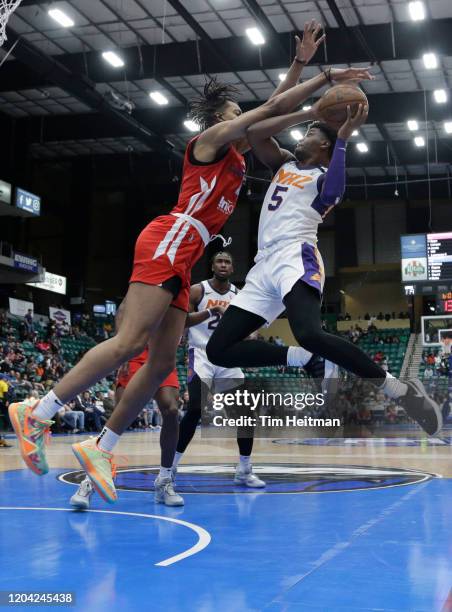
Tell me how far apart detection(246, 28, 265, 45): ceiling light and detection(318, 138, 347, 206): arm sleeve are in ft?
44.8

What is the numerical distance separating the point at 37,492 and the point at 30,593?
269 cm

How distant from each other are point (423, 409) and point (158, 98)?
18392 mm

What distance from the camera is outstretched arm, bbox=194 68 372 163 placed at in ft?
11.3

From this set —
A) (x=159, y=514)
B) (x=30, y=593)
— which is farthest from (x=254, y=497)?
(x=30, y=593)

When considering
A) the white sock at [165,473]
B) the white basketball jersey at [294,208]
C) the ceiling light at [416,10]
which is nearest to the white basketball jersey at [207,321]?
the white sock at [165,473]

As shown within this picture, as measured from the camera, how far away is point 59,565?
2629mm

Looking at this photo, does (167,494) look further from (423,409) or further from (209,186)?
(209,186)

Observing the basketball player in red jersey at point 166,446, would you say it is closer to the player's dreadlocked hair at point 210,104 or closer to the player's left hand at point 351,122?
the player's dreadlocked hair at point 210,104

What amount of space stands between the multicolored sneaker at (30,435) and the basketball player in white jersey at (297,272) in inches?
39.6

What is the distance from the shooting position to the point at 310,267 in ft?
12.1

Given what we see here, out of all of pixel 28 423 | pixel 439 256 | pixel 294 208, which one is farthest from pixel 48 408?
pixel 439 256

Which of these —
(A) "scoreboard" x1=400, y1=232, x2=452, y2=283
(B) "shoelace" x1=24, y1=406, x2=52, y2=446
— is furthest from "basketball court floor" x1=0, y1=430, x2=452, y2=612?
(A) "scoreboard" x1=400, y1=232, x2=452, y2=283

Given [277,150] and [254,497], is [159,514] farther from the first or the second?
[277,150]

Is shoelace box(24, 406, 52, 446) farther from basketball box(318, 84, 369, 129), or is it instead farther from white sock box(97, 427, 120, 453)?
basketball box(318, 84, 369, 129)
